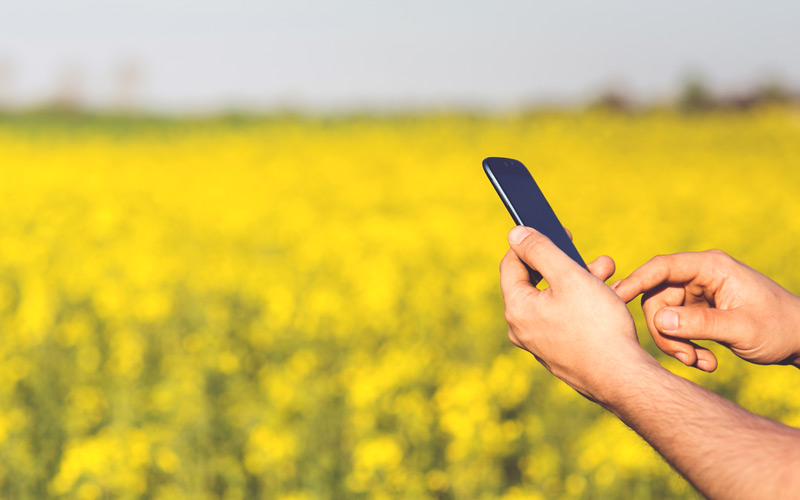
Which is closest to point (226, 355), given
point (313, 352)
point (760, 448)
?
point (313, 352)

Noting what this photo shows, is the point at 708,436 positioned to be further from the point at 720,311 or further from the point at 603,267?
the point at 603,267

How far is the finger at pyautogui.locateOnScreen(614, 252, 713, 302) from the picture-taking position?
4.42 ft

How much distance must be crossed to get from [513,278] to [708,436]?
1.28ft

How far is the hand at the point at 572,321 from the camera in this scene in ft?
3.44

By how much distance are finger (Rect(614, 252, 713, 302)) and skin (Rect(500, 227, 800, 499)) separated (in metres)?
0.06

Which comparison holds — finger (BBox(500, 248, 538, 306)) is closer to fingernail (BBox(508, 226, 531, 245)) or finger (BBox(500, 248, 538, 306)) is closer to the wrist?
fingernail (BBox(508, 226, 531, 245))

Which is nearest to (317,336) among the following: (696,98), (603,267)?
(603,267)

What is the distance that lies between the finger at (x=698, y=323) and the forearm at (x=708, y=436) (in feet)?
0.56

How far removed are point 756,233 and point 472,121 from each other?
10.8 m

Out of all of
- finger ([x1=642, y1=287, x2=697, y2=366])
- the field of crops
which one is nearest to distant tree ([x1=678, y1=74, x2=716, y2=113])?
the field of crops

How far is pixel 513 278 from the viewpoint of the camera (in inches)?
48.3

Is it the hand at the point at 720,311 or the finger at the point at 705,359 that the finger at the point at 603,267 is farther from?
the finger at the point at 705,359

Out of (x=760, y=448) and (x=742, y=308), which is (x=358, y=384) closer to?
(x=742, y=308)

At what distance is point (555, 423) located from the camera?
310 centimetres
